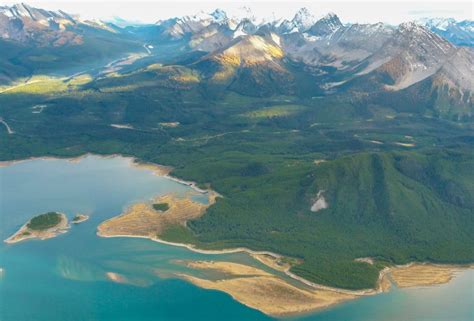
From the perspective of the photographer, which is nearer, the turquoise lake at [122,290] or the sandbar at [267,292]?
the turquoise lake at [122,290]

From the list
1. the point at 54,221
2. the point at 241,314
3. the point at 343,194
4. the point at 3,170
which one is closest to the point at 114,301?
the point at 241,314

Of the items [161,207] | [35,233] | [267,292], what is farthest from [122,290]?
[161,207]

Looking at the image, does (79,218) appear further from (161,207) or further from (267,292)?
(267,292)

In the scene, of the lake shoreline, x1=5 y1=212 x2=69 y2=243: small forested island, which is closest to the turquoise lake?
the lake shoreline

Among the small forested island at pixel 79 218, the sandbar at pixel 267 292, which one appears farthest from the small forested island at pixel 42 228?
the sandbar at pixel 267 292

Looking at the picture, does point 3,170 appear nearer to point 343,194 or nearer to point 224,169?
point 224,169

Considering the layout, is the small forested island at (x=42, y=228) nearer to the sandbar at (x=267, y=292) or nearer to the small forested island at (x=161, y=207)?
the small forested island at (x=161, y=207)
